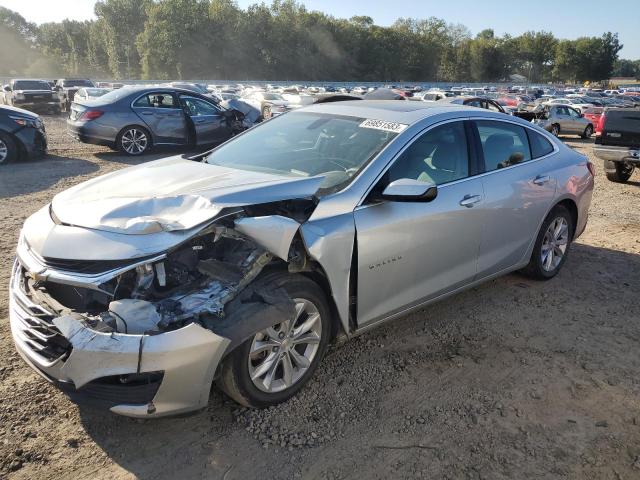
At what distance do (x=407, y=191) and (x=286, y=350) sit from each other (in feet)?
3.92

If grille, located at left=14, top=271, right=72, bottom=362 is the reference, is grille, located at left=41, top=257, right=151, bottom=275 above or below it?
above

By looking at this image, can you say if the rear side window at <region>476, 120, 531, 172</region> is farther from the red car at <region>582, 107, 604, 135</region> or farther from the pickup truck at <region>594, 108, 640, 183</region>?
the red car at <region>582, 107, 604, 135</region>

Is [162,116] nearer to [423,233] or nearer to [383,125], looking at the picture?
[383,125]

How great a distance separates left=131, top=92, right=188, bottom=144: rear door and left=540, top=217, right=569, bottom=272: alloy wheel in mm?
9336

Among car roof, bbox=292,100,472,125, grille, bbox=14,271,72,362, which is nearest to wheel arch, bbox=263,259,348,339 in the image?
grille, bbox=14,271,72,362

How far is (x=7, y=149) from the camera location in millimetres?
10211

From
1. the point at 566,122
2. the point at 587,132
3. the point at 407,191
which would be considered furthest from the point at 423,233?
the point at 587,132

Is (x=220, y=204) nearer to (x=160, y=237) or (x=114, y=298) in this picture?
(x=160, y=237)

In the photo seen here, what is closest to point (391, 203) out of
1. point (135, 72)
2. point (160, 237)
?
point (160, 237)

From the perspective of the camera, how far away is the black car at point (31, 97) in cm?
2294

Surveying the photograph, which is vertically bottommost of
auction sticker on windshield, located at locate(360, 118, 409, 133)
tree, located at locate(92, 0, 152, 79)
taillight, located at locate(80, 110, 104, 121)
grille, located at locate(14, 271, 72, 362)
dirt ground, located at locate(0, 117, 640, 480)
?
dirt ground, located at locate(0, 117, 640, 480)

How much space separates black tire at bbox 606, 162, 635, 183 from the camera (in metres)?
10.4

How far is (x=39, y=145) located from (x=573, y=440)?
10990mm

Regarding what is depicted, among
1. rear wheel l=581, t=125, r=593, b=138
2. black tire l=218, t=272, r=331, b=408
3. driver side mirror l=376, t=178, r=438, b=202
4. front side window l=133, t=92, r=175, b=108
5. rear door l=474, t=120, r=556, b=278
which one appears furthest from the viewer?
rear wheel l=581, t=125, r=593, b=138
